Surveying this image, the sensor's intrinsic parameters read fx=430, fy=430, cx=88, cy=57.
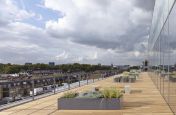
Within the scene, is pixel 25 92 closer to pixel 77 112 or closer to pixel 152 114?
pixel 77 112

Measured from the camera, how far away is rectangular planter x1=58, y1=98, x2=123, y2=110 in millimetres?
13977

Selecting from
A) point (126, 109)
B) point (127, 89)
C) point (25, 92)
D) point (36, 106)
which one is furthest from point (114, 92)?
point (127, 89)

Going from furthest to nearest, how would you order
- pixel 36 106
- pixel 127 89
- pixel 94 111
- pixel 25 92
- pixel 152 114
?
1. pixel 127 89
2. pixel 25 92
3. pixel 36 106
4. pixel 94 111
5. pixel 152 114

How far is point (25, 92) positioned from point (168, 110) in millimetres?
5796

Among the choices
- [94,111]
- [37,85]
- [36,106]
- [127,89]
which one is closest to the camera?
[94,111]

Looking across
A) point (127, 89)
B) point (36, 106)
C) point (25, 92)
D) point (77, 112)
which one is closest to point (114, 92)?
point (77, 112)

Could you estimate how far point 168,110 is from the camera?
13.8 m

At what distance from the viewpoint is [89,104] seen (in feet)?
46.4

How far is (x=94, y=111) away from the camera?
13.6 meters

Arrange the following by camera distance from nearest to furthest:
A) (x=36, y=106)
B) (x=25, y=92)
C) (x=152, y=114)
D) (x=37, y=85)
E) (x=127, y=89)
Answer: (x=152, y=114), (x=36, y=106), (x=25, y=92), (x=37, y=85), (x=127, y=89)

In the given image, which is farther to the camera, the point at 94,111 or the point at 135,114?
the point at 94,111

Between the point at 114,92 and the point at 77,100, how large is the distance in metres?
1.26

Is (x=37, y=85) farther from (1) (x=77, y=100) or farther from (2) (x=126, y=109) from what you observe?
(2) (x=126, y=109)

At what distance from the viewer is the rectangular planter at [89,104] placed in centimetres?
A: 1398
